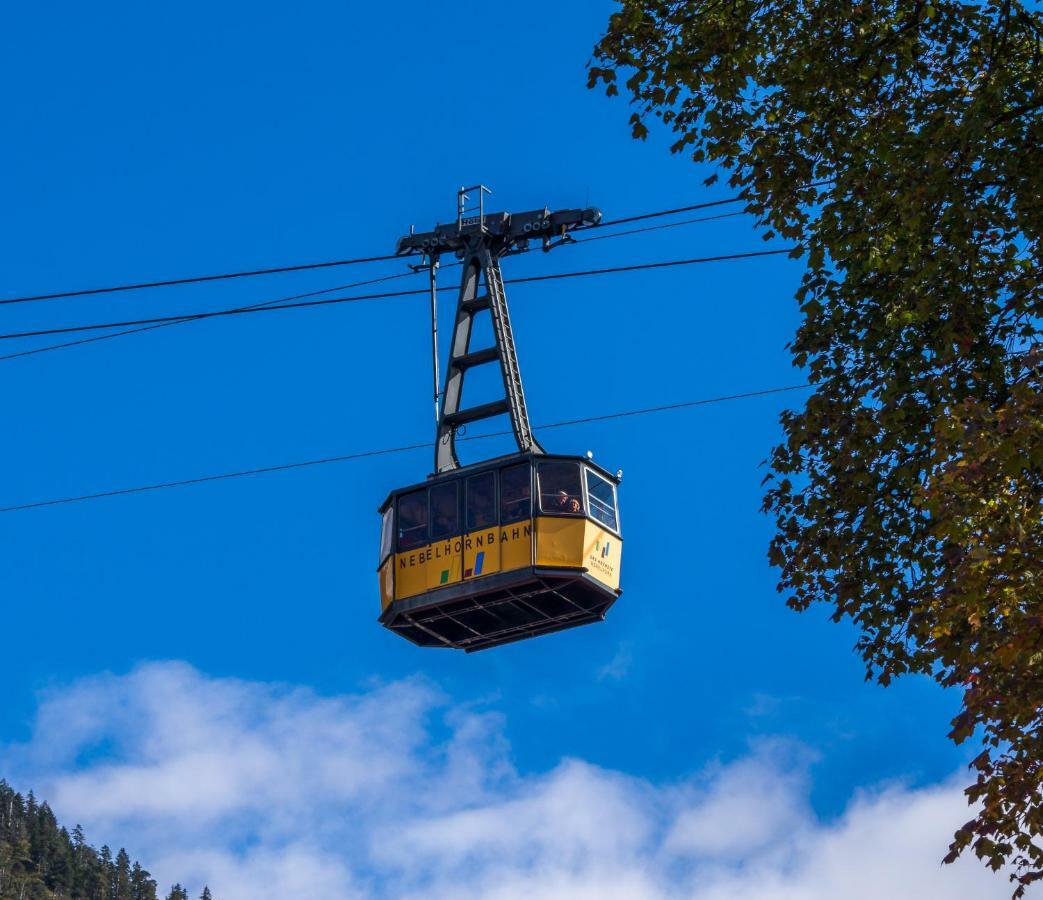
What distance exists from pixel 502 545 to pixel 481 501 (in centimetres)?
→ 131

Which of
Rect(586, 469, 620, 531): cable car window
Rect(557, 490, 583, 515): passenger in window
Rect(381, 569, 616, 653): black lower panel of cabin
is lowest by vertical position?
Rect(381, 569, 616, 653): black lower panel of cabin

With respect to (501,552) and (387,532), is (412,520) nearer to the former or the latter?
(387,532)

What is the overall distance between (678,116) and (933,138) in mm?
3947

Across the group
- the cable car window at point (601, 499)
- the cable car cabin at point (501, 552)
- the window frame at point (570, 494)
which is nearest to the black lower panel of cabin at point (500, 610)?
the cable car cabin at point (501, 552)

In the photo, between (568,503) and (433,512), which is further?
(433,512)

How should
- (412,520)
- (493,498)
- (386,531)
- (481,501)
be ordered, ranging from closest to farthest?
(493,498)
(481,501)
(412,520)
(386,531)

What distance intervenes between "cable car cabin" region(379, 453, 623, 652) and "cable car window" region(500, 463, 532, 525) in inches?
0.7

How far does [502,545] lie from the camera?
1276 inches

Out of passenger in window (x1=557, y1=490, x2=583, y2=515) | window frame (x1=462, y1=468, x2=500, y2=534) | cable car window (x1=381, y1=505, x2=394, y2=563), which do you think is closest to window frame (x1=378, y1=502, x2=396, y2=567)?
cable car window (x1=381, y1=505, x2=394, y2=563)

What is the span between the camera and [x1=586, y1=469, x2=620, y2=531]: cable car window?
33469 mm

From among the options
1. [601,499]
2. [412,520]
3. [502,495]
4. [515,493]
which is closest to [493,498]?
[502,495]

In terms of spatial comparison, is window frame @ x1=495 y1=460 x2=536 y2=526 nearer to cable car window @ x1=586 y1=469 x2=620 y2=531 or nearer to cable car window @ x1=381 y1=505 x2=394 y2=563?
cable car window @ x1=586 y1=469 x2=620 y2=531

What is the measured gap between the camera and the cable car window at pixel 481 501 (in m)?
33.0

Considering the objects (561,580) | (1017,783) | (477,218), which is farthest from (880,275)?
(477,218)
